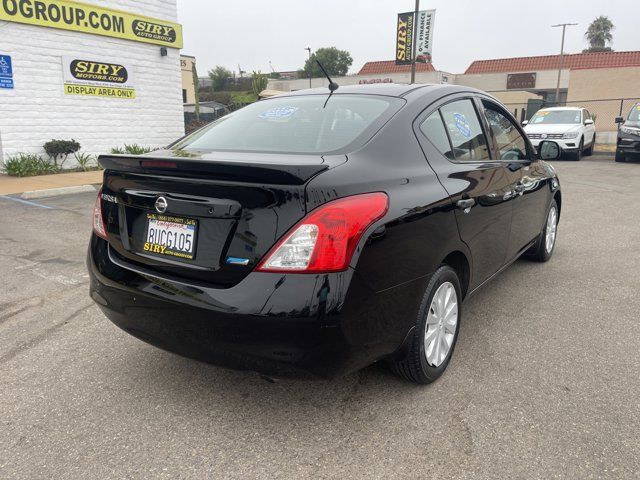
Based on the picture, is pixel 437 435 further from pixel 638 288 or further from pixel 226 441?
pixel 638 288

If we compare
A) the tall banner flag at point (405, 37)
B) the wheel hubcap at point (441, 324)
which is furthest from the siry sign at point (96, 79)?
the tall banner flag at point (405, 37)

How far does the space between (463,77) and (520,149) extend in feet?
176

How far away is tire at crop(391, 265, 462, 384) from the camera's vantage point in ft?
8.61

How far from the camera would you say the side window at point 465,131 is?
10.4 feet

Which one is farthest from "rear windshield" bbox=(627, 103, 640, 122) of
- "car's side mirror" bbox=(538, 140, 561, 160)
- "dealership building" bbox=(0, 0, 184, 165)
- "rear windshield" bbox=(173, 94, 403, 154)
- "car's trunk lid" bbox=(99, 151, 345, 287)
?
"car's trunk lid" bbox=(99, 151, 345, 287)

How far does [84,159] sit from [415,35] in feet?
61.8

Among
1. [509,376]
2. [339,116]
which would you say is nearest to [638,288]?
[509,376]

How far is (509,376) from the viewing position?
9.63 feet

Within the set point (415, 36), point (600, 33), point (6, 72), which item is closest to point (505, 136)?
point (6, 72)

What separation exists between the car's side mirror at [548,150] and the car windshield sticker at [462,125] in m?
1.31

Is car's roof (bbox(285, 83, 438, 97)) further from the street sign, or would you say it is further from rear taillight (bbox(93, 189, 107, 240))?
the street sign

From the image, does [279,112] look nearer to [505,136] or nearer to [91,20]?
[505,136]

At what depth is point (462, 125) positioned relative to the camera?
10.9 ft

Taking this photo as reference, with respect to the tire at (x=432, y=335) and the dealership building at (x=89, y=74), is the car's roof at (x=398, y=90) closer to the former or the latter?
the tire at (x=432, y=335)
